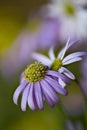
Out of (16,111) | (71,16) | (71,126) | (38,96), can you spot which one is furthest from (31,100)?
(71,16)

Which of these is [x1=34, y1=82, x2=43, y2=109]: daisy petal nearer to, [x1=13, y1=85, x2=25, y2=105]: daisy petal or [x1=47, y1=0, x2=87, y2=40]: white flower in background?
[x1=13, y1=85, x2=25, y2=105]: daisy petal

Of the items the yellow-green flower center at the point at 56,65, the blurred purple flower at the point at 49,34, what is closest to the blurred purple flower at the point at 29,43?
the blurred purple flower at the point at 49,34

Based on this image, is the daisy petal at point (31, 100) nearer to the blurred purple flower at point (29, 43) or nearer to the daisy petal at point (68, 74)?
the daisy petal at point (68, 74)

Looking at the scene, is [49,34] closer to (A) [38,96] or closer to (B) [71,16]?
(B) [71,16]

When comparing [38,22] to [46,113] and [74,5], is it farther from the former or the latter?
[46,113]

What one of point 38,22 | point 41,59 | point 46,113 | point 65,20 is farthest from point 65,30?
point 41,59
